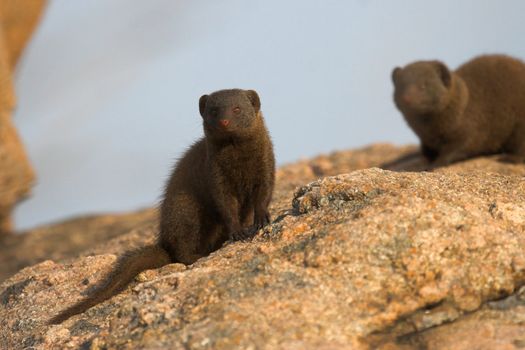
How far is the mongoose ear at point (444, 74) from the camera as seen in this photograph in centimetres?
916

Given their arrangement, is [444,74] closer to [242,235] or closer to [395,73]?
[395,73]

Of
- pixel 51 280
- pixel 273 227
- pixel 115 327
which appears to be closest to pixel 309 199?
pixel 273 227

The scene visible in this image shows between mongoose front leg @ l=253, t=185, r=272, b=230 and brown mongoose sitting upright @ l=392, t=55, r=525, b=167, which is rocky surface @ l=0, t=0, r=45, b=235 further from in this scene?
mongoose front leg @ l=253, t=185, r=272, b=230

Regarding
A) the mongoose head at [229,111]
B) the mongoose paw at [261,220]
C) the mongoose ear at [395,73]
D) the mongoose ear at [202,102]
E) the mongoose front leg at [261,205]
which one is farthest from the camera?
the mongoose ear at [395,73]

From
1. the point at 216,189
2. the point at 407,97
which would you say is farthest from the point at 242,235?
the point at 407,97

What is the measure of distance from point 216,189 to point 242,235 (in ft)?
1.87

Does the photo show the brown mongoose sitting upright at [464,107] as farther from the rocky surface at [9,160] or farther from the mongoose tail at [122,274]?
the rocky surface at [9,160]

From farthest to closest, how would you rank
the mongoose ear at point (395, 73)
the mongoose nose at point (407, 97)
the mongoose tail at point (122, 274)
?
the mongoose ear at point (395, 73) → the mongoose nose at point (407, 97) → the mongoose tail at point (122, 274)

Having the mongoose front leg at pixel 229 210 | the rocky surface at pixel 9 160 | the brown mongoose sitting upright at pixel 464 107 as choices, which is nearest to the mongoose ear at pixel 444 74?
the brown mongoose sitting upright at pixel 464 107

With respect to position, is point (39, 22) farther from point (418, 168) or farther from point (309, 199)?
point (309, 199)

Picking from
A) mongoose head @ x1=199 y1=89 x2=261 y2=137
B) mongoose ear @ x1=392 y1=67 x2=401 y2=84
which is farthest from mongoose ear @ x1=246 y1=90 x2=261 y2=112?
mongoose ear @ x1=392 y1=67 x2=401 y2=84

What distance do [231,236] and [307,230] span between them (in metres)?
0.91

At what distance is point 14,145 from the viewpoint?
1252cm

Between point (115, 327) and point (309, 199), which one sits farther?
point (309, 199)
